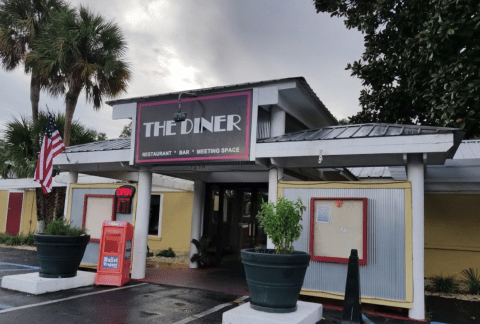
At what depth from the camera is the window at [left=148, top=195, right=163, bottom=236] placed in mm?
14290

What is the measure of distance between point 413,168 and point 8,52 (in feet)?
52.0

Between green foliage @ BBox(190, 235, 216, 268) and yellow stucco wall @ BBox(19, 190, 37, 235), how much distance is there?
10621 mm

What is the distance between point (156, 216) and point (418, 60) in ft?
33.5

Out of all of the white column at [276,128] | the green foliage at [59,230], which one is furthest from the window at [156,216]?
the white column at [276,128]

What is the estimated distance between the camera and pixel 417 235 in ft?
20.6

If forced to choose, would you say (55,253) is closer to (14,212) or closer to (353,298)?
(353,298)

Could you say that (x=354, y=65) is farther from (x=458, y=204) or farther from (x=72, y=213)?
(x=72, y=213)

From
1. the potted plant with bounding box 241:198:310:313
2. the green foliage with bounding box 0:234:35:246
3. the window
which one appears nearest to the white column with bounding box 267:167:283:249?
the potted plant with bounding box 241:198:310:313

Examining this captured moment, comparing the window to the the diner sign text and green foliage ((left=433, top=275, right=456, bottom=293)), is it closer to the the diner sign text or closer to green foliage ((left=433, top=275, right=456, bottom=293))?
the the diner sign text

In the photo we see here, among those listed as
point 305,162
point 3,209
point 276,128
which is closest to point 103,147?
point 276,128

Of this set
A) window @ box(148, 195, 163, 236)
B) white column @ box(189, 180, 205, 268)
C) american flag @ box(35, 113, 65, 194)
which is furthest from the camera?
window @ box(148, 195, 163, 236)

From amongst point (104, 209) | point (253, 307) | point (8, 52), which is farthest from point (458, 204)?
point (8, 52)

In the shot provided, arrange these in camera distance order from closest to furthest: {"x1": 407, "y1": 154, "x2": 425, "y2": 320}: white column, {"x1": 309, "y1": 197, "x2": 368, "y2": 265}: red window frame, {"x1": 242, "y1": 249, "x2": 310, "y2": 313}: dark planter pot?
{"x1": 242, "y1": 249, "x2": 310, "y2": 313}: dark planter pot < {"x1": 407, "y1": 154, "x2": 425, "y2": 320}: white column < {"x1": 309, "y1": 197, "x2": 368, "y2": 265}: red window frame

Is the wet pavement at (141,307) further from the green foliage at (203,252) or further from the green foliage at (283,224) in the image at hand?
the green foliage at (203,252)
